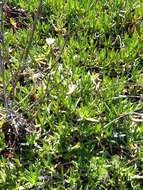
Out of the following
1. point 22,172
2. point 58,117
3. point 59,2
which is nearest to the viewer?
point 22,172

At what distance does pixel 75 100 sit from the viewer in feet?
7.08

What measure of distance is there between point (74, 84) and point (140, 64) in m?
0.45

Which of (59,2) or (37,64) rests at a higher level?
(59,2)

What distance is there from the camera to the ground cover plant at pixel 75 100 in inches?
75.7

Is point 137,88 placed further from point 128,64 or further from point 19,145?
point 19,145

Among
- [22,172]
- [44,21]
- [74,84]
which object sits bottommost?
[22,172]

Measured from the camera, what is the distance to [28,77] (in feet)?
7.64

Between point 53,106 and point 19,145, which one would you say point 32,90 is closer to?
point 53,106

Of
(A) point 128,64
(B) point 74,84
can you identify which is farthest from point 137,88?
(B) point 74,84

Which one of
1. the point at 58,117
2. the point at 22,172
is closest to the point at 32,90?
the point at 58,117

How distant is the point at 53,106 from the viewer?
2.16 m

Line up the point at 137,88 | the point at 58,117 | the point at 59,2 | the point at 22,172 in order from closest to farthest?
the point at 22,172 → the point at 58,117 → the point at 137,88 → the point at 59,2

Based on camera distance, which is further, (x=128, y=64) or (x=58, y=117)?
(x=128, y=64)

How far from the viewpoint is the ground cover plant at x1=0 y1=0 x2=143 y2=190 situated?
1922mm
